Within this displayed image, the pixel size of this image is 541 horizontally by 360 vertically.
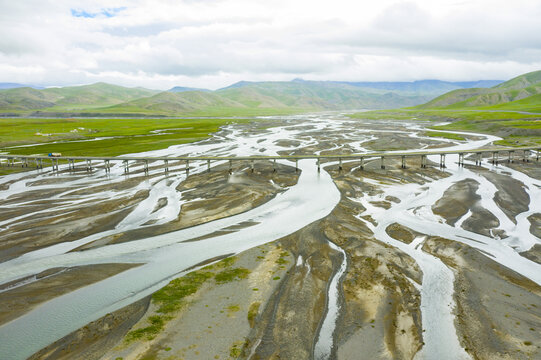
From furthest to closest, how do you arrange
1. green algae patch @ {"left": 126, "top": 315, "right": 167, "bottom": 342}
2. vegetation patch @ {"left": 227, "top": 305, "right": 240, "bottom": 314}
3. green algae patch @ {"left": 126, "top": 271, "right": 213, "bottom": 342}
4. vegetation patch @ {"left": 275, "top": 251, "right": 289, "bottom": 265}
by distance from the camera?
vegetation patch @ {"left": 275, "top": 251, "right": 289, "bottom": 265} → vegetation patch @ {"left": 227, "top": 305, "right": 240, "bottom": 314} → green algae patch @ {"left": 126, "top": 271, "right": 213, "bottom": 342} → green algae patch @ {"left": 126, "top": 315, "right": 167, "bottom": 342}

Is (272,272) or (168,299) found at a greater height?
(168,299)

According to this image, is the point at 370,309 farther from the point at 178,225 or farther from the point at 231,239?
the point at 178,225

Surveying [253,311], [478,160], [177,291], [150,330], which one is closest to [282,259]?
[253,311]

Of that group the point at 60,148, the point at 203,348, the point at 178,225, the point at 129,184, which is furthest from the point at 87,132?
the point at 203,348

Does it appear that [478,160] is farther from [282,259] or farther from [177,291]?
[177,291]

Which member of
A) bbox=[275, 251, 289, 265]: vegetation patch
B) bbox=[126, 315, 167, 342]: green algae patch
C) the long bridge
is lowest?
bbox=[275, 251, 289, 265]: vegetation patch

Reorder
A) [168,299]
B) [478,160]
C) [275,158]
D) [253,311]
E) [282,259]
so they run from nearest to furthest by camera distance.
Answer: [253,311], [168,299], [282,259], [275,158], [478,160]

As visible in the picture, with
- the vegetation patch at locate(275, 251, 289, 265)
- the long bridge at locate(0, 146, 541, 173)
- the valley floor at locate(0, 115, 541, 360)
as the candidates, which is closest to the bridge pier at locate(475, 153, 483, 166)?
the long bridge at locate(0, 146, 541, 173)

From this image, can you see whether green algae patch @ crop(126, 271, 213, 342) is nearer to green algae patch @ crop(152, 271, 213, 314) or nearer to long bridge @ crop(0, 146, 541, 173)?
green algae patch @ crop(152, 271, 213, 314)

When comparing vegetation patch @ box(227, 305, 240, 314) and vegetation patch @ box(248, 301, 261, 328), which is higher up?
vegetation patch @ box(227, 305, 240, 314)

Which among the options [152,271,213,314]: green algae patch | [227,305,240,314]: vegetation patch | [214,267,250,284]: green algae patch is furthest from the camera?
[214,267,250,284]: green algae patch

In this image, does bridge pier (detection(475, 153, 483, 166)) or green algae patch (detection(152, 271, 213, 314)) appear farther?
bridge pier (detection(475, 153, 483, 166))
